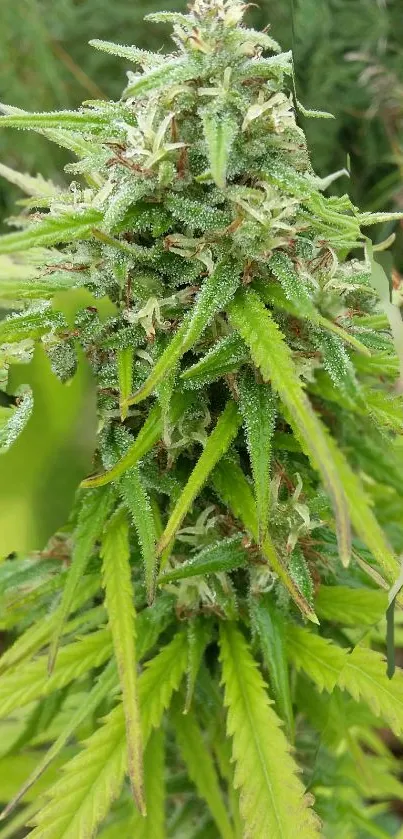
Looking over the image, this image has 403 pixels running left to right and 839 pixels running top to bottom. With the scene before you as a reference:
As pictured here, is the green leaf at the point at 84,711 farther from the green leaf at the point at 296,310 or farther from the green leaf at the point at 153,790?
the green leaf at the point at 296,310

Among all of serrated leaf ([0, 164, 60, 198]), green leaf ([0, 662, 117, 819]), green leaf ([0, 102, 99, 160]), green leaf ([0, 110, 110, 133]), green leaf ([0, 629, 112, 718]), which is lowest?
green leaf ([0, 662, 117, 819])

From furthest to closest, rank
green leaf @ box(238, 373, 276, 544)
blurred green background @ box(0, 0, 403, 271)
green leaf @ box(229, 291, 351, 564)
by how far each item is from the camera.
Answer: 1. blurred green background @ box(0, 0, 403, 271)
2. green leaf @ box(238, 373, 276, 544)
3. green leaf @ box(229, 291, 351, 564)

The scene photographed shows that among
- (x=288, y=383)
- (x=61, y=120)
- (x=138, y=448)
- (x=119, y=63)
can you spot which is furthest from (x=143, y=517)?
(x=119, y=63)

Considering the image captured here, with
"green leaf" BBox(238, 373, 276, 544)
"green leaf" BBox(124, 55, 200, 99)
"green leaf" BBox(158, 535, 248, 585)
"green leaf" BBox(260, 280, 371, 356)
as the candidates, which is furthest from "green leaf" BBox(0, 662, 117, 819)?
"green leaf" BBox(124, 55, 200, 99)

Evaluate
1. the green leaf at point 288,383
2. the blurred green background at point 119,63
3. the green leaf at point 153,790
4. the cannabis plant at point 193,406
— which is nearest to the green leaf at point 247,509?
the cannabis plant at point 193,406

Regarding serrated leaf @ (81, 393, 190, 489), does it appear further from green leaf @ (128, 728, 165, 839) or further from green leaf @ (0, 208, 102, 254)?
green leaf @ (128, 728, 165, 839)

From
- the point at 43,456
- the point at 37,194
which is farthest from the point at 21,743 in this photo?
the point at 37,194

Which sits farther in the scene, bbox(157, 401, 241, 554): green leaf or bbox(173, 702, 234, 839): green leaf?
bbox(173, 702, 234, 839): green leaf

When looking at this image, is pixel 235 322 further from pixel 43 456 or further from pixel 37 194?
pixel 37 194
